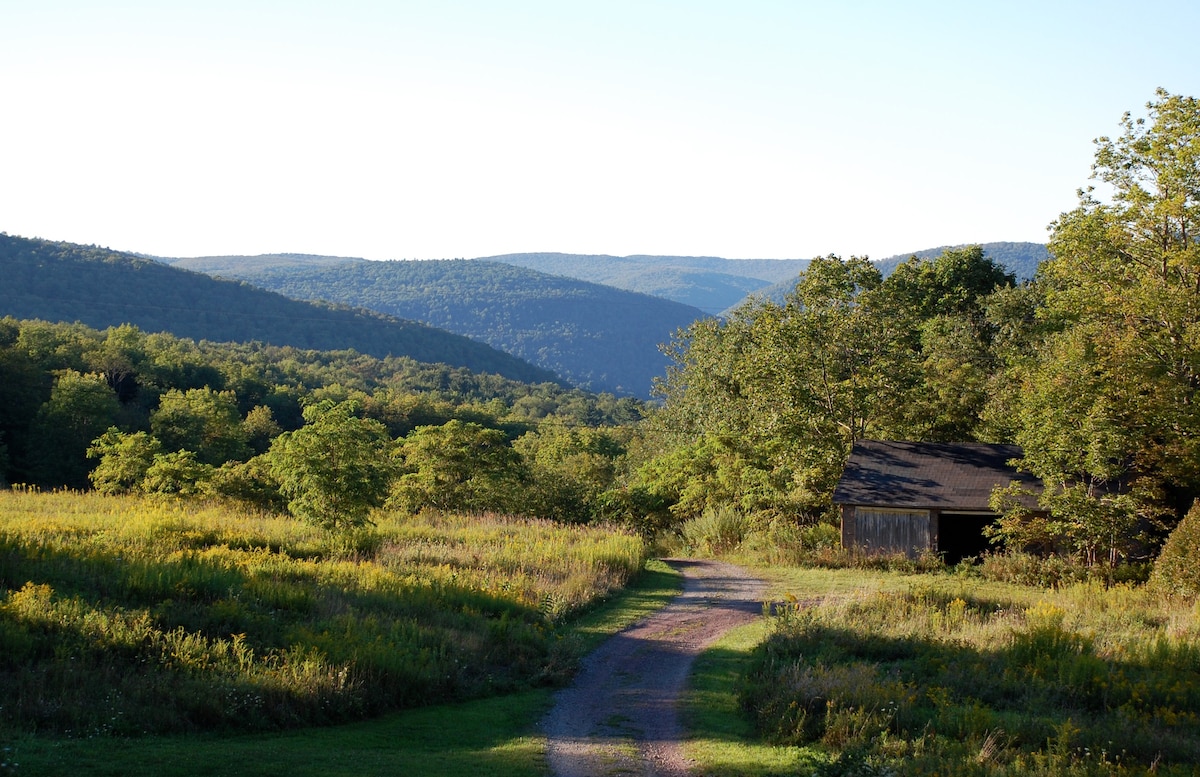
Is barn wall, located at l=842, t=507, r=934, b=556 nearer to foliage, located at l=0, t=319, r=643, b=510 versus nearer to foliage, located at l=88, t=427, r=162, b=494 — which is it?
foliage, located at l=0, t=319, r=643, b=510

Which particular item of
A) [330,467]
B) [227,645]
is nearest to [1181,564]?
[330,467]

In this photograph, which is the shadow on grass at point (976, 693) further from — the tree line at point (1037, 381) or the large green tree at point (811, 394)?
the large green tree at point (811, 394)

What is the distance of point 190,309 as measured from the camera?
14600 centimetres

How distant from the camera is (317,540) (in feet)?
71.1

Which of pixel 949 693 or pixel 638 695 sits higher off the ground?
pixel 949 693

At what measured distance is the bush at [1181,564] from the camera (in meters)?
20.7

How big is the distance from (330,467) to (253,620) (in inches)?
314

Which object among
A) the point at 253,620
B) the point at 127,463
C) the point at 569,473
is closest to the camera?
the point at 253,620

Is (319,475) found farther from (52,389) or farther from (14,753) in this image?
(52,389)

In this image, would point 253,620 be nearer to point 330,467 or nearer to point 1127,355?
point 330,467

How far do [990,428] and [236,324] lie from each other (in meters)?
136

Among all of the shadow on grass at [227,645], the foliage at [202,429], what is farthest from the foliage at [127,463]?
the foliage at [202,429]

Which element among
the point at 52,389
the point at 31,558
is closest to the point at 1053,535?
the point at 31,558

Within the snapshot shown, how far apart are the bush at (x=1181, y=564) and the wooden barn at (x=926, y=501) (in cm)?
554
